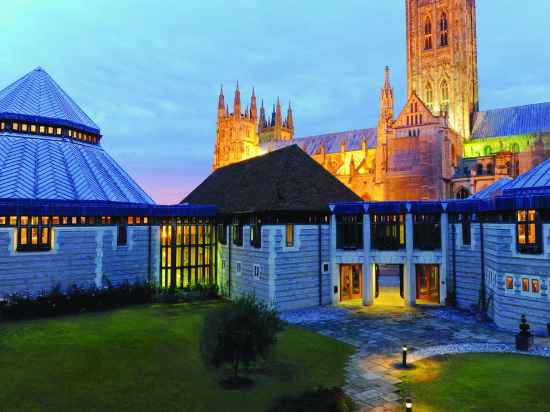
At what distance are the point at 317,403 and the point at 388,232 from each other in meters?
22.5

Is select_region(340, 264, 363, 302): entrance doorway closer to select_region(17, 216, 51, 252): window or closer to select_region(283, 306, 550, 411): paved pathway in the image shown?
select_region(283, 306, 550, 411): paved pathway

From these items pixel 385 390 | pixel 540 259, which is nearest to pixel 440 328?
pixel 540 259

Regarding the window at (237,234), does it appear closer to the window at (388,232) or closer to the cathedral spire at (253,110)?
the window at (388,232)

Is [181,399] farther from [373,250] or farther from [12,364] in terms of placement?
[373,250]

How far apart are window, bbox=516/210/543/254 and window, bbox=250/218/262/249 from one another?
17.7 metres

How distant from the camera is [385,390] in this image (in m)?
15.7

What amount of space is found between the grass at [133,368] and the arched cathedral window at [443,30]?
8041 centimetres

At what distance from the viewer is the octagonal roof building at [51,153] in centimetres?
3161

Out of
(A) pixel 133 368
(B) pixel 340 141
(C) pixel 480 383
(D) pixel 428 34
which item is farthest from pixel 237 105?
(C) pixel 480 383

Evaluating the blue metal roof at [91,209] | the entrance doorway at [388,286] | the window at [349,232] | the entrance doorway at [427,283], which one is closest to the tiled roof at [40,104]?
the blue metal roof at [91,209]

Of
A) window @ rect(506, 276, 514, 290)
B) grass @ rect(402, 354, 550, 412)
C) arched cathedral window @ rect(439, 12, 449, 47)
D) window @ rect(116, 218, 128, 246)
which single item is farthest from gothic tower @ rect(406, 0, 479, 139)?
grass @ rect(402, 354, 550, 412)

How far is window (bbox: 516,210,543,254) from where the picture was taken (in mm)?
22750

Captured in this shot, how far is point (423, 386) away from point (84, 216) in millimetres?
26115

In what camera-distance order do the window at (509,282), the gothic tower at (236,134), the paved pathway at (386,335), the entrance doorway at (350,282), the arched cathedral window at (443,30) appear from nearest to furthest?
1. the paved pathway at (386,335)
2. the window at (509,282)
3. the entrance doorway at (350,282)
4. the arched cathedral window at (443,30)
5. the gothic tower at (236,134)
